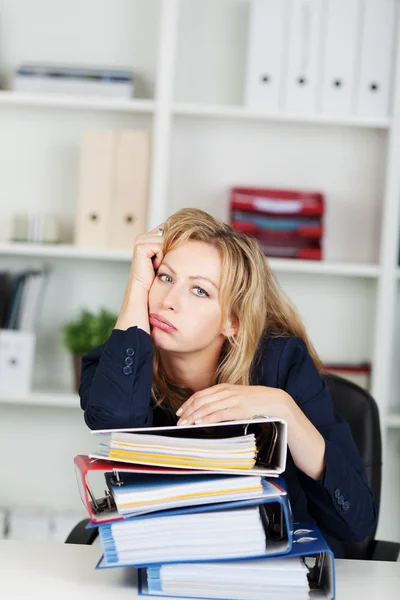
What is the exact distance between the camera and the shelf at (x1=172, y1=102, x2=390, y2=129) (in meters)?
2.74

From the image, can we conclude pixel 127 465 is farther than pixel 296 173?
No

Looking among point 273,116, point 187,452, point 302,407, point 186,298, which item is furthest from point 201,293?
point 273,116

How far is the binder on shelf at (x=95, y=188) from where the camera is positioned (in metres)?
2.74

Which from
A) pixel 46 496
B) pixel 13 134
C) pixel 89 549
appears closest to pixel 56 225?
pixel 13 134

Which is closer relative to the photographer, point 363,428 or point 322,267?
point 363,428

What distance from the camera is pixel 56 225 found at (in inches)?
112

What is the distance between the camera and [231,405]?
3.77 feet

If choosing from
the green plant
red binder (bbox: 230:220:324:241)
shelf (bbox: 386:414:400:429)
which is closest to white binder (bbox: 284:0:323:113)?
red binder (bbox: 230:220:324:241)

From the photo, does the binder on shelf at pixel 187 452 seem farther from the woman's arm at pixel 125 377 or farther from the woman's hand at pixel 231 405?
the woman's arm at pixel 125 377

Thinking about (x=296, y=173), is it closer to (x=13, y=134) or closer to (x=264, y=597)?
(x=13, y=134)

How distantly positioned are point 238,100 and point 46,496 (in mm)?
1642

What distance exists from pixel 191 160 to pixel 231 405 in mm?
1981

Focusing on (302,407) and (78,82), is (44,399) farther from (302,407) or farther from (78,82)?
(302,407)

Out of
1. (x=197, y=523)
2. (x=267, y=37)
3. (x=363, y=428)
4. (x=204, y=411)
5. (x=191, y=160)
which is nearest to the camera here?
(x=197, y=523)
